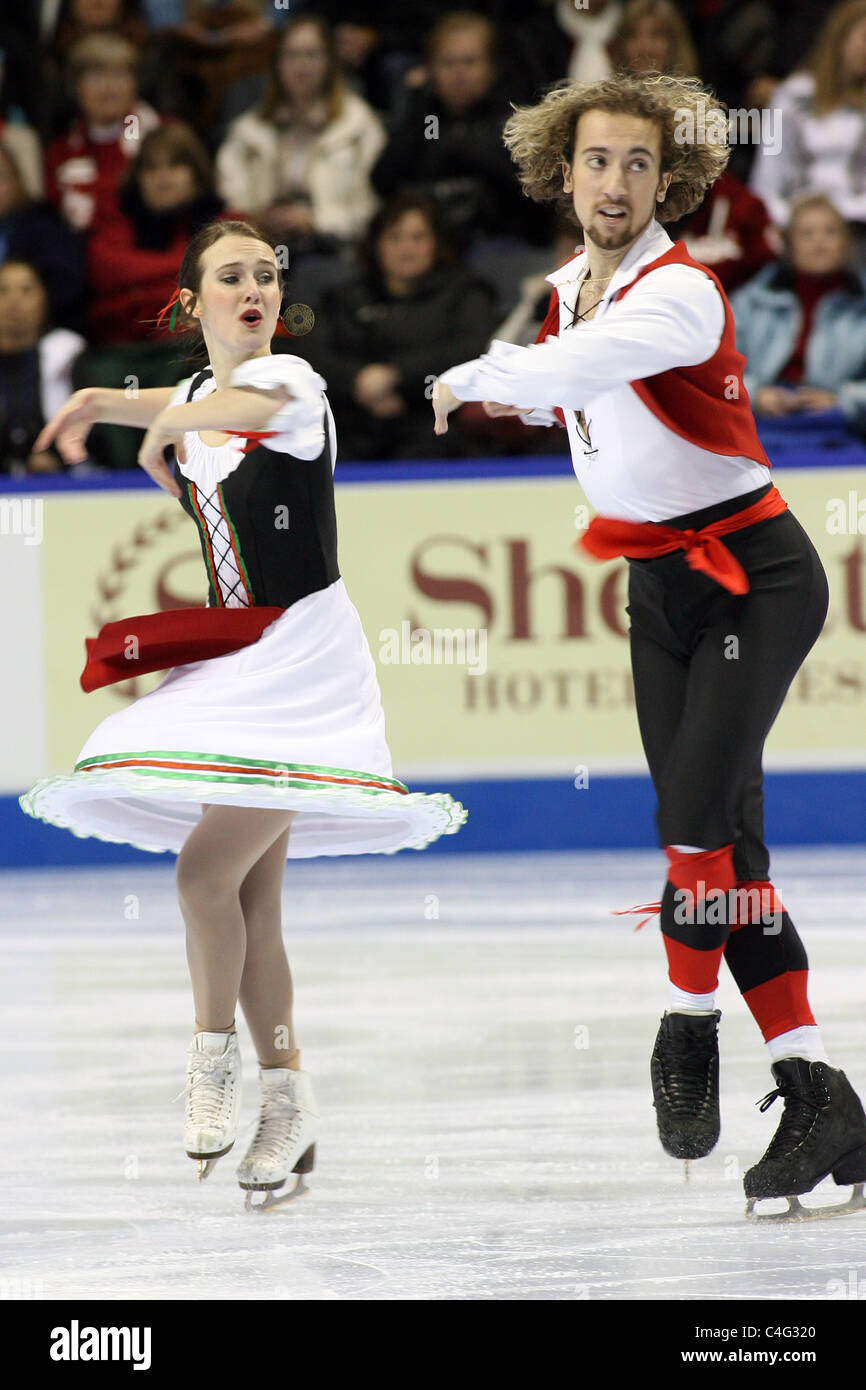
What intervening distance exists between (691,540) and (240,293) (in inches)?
30.3

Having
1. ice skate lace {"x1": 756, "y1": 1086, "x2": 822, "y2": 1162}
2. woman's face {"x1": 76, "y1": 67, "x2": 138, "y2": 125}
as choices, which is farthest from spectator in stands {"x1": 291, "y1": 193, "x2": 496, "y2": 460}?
ice skate lace {"x1": 756, "y1": 1086, "x2": 822, "y2": 1162}

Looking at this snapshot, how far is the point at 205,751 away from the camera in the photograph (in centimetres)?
268

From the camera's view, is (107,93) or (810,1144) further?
(107,93)

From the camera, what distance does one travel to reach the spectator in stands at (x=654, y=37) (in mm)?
6977

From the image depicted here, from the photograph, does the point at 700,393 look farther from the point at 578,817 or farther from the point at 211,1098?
the point at 578,817

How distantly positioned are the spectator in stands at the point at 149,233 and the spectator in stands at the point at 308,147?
26 centimetres

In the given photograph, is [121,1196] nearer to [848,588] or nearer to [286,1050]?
[286,1050]

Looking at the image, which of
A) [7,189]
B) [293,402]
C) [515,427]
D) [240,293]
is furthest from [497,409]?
[7,189]

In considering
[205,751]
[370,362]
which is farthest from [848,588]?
[205,751]

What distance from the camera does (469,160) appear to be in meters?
7.14

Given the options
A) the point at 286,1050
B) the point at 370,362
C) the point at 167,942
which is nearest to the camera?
the point at 286,1050

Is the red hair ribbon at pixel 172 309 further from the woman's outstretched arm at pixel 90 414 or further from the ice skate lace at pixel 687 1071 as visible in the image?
the ice skate lace at pixel 687 1071

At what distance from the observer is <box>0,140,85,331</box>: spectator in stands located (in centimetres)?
704

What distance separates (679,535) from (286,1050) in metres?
0.97
